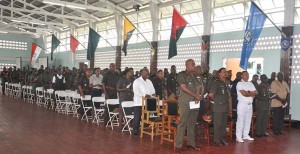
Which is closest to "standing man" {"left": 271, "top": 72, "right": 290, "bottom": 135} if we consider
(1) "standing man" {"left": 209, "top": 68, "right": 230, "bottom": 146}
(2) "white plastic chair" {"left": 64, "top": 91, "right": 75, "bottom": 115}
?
(1) "standing man" {"left": 209, "top": 68, "right": 230, "bottom": 146}

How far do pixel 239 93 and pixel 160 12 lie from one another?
31.2ft

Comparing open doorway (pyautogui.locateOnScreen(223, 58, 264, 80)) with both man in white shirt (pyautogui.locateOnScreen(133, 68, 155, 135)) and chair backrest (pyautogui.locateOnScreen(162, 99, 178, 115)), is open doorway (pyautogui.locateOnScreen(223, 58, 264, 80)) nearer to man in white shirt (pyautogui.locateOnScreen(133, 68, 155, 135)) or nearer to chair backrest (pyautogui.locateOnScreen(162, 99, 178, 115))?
man in white shirt (pyautogui.locateOnScreen(133, 68, 155, 135))

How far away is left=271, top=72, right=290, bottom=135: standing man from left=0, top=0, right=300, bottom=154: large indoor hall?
0.08 feet

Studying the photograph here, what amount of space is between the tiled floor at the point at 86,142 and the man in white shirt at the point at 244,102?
0.34m

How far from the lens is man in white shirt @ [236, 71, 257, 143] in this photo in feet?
21.7

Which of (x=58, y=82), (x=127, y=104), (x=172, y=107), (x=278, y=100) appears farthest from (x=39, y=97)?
(x=278, y=100)

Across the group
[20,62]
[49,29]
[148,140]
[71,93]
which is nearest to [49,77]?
[71,93]

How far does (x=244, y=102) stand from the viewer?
6680 mm

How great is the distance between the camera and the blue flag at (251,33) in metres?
8.15

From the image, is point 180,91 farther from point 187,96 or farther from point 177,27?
point 177,27

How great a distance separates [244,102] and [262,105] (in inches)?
40.1

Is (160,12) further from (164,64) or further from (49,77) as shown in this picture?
(49,77)

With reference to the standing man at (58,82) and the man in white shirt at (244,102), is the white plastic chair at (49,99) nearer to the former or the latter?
the standing man at (58,82)

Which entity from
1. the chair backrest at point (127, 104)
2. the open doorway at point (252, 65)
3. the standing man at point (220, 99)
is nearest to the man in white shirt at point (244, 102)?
the standing man at point (220, 99)
